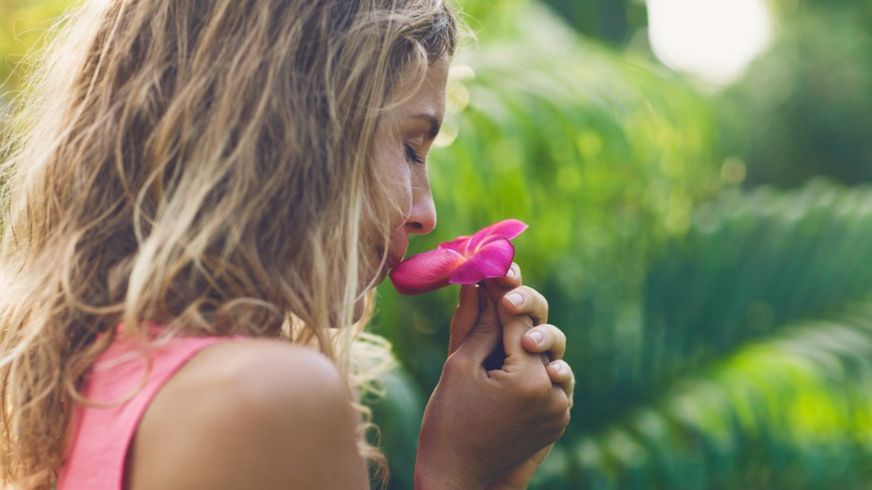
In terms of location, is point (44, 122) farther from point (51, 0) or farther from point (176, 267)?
point (51, 0)

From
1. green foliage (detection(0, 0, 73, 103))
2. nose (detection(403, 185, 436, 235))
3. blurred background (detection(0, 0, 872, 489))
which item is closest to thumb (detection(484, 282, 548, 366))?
nose (detection(403, 185, 436, 235))

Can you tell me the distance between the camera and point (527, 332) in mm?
1254

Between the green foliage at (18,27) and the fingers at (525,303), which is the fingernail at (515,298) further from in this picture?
the green foliage at (18,27)

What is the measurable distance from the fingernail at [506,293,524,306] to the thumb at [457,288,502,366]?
49 millimetres

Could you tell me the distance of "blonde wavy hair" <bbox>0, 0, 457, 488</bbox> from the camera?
1.03 meters

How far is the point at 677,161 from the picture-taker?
12.0 ft

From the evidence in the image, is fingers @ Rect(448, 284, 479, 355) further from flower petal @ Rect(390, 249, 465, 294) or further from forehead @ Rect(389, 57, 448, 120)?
forehead @ Rect(389, 57, 448, 120)

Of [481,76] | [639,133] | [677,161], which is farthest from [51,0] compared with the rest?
[677,161]

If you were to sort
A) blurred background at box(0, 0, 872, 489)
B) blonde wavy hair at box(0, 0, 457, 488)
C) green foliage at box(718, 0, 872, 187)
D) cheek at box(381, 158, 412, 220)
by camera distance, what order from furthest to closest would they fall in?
green foliage at box(718, 0, 872, 187), blurred background at box(0, 0, 872, 489), cheek at box(381, 158, 412, 220), blonde wavy hair at box(0, 0, 457, 488)

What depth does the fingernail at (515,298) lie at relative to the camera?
4.07ft

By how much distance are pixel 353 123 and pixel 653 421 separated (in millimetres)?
2378

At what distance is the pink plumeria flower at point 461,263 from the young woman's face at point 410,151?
0.03m

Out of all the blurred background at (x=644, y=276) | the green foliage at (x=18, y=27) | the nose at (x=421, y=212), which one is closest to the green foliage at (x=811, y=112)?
the blurred background at (x=644, y=276)

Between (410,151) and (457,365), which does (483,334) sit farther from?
(410,151)
